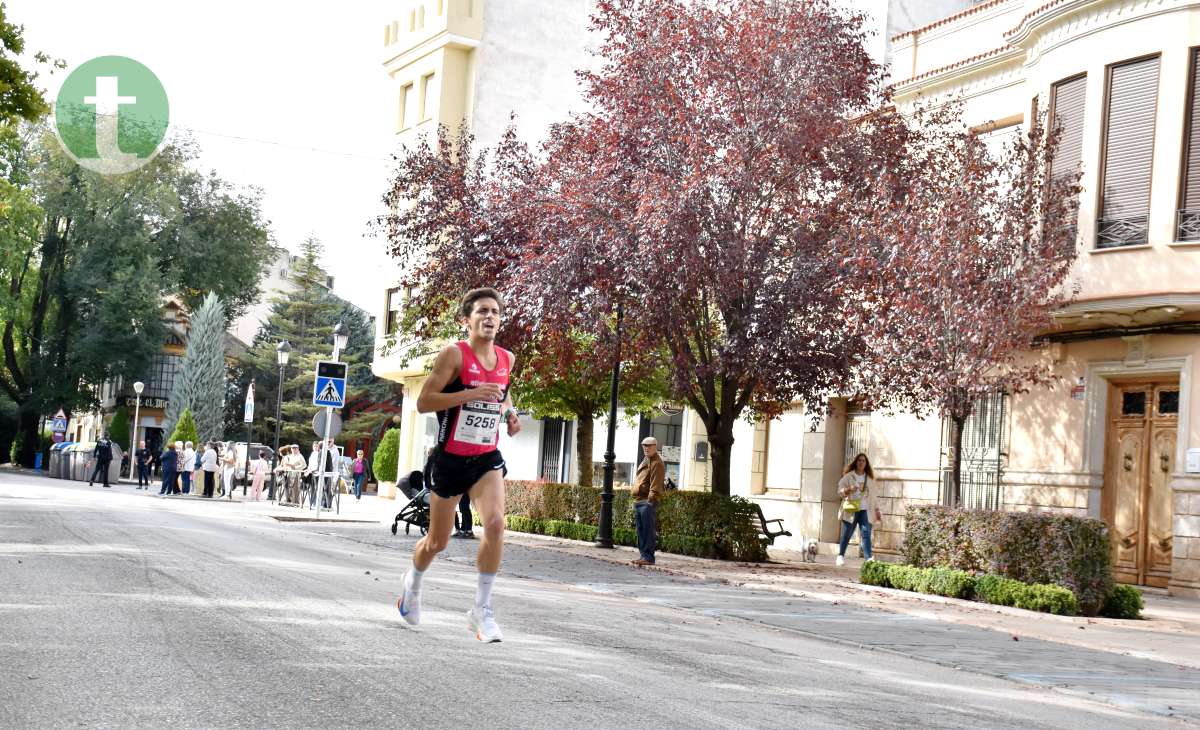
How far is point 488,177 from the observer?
2588cm

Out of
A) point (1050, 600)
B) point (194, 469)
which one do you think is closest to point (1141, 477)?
point (1050, 600)

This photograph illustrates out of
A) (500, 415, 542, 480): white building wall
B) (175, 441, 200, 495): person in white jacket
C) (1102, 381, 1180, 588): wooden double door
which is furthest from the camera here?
(500, 415, 542, 480): white building wall

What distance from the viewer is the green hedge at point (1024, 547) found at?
50.7 ft

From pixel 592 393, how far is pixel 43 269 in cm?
4723

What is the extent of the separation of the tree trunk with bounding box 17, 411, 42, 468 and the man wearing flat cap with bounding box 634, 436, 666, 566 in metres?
52.8

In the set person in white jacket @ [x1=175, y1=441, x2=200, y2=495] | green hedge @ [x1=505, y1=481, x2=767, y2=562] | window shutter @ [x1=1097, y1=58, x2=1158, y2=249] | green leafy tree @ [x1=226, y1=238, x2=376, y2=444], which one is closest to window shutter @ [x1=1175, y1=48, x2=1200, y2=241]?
window shutter @ [x1=1097, y1=58, x2=1158, y2=249]

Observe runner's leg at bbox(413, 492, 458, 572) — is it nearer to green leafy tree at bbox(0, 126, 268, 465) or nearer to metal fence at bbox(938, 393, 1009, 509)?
metal fence at bbox(938, 393, 1009, 509)

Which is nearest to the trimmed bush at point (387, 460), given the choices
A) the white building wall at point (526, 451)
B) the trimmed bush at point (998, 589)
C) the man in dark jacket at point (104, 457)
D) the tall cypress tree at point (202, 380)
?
the white building wall at point (526, 451)

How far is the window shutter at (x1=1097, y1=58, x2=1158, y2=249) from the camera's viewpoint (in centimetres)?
1998

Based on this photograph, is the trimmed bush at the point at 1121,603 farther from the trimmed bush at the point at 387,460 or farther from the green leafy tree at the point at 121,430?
the green leafy tree at the point at 121,430

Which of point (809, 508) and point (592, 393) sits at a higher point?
point (592, 393)

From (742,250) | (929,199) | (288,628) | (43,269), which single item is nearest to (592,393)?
(742,250)

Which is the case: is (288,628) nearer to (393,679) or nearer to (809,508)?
(393,679)

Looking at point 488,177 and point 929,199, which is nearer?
point 929,199
